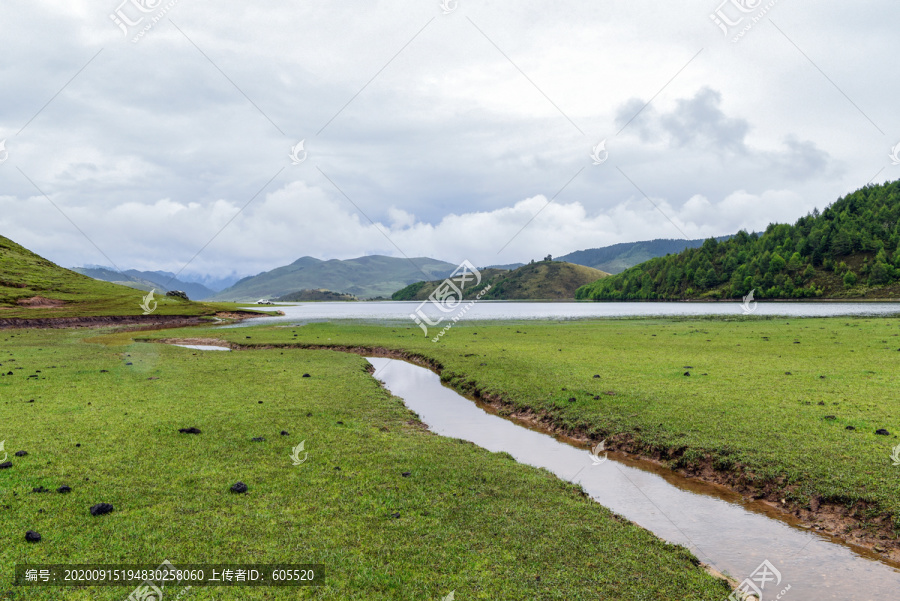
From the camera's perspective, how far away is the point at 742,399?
74.3ft

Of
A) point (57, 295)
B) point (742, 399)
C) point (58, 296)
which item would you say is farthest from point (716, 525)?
point (57, 295)

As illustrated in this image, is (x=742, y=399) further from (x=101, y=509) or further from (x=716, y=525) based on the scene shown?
(x=101, y=509)

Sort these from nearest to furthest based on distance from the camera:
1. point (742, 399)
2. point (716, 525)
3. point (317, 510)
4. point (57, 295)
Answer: point (317, 510) < point (716, 525) < point (742, 399) < point (57, 295)

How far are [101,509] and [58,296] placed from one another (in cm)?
14060

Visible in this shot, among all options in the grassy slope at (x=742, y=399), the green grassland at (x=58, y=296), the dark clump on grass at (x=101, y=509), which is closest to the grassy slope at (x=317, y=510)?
the dark clump on grass at (x=101, y=509)

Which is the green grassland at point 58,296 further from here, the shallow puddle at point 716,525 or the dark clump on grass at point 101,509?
the shallow puddle at point 716,525

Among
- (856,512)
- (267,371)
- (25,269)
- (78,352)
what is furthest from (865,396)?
(25,269)

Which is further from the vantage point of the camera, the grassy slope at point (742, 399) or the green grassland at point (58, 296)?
the green grassland at point (58, 296)

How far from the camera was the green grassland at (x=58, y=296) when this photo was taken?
3743 inches

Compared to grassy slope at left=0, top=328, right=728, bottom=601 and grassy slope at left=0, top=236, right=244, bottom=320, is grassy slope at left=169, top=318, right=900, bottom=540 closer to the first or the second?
grassy slope at left=0, top=328, right=728, bottom=601

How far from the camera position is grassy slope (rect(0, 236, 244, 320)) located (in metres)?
95.3

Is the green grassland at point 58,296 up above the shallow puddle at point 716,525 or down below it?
above

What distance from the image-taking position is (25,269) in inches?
5571

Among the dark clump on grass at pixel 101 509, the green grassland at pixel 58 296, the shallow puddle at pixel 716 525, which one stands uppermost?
the green grassland at pixel 58 296
